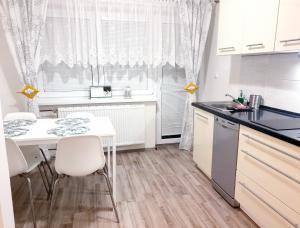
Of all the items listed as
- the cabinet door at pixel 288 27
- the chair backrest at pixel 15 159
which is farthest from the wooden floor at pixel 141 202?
the cabinet door at pixel 288 27

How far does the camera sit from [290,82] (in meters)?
2.30

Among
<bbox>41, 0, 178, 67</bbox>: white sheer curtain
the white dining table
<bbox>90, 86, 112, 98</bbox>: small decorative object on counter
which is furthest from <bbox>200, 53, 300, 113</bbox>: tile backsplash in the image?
the white dining table

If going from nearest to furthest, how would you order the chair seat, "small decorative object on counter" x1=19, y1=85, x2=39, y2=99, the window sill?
the chair seat < "small decorative object on counter" x1=19, y1=85, x2=39, y2=99 < the window sill

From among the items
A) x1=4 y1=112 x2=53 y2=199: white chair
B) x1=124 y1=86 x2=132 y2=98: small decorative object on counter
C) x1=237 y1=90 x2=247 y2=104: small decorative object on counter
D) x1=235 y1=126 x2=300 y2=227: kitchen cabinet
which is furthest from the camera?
x1=124 y1=86 x2=132 y2=98: small decorative object on counter

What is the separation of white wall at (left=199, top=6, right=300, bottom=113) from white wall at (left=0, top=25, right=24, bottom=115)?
113 inches

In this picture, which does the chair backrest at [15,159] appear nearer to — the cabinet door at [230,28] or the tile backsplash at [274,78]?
the cabinet door at [230,28]

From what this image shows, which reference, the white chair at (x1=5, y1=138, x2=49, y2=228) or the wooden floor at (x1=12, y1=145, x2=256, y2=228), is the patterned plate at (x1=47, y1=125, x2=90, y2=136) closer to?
the white chair at (x1=5, y1=138, x2=49, y2=228)

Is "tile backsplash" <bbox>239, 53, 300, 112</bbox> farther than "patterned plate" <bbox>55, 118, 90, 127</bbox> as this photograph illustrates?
No

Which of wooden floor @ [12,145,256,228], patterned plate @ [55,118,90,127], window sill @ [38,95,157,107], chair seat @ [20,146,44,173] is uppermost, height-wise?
window sill @ [38,95,157,107]

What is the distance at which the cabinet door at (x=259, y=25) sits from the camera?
208 centimetres

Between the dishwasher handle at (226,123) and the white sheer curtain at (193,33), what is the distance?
1.34 metres

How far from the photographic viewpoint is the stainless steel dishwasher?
2.30 metres

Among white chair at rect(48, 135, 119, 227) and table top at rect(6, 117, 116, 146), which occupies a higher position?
table top at rect(6, 117, 116, 146)

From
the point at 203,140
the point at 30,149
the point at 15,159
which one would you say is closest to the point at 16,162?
the point at 15,159
